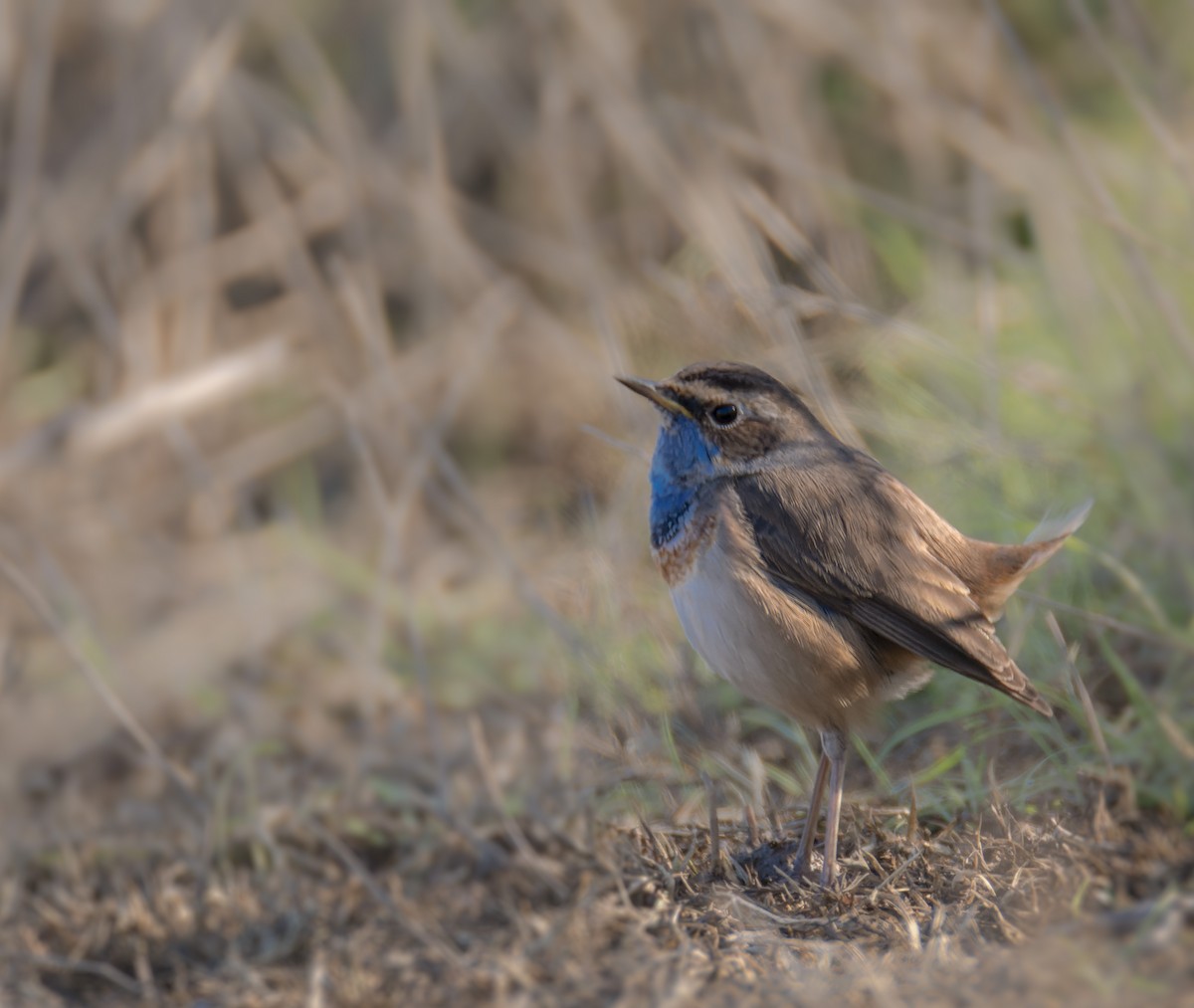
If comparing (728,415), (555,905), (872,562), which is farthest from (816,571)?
Answer: (555,905)

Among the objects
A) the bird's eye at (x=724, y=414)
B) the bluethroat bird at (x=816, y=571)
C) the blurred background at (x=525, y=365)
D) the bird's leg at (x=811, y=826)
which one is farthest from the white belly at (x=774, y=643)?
the blurred background at (x=525, y=365)

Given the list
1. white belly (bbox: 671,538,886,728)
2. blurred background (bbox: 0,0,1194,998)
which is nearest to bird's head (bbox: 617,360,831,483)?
white belly (bbox: 671,538,886,728)

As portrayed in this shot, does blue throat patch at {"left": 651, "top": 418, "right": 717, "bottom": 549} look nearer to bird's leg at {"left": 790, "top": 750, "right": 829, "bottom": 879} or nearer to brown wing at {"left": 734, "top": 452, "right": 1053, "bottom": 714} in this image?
brown wing at {"left": 734, "top": 452, "right": 1053, "bottom": 714}

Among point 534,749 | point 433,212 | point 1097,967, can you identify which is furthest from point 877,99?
point 1097,967

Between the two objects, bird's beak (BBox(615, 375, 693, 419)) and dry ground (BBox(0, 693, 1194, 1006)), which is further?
bird's beak (BBox(615, 375, 693, 419))

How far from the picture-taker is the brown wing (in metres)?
3.32

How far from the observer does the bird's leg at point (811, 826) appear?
3.50m

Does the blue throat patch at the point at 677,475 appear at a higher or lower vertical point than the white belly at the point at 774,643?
higher

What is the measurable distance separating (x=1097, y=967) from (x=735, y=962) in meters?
0.81

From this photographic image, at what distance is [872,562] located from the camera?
3.43 m

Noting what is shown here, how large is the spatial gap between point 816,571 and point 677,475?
0.50m

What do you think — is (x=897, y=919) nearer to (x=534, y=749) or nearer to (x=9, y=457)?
(x=534, y=749)

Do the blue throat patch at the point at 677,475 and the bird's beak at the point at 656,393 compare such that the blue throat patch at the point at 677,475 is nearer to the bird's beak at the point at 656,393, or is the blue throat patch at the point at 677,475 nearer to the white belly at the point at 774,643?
the bird's beak at the point at 656,393

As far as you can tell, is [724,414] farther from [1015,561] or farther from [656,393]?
[1015,561]
